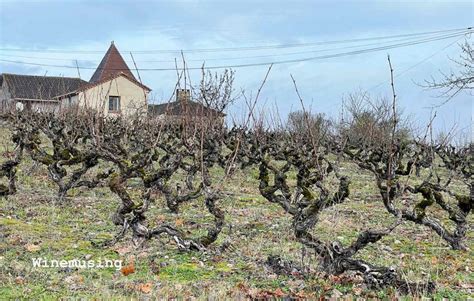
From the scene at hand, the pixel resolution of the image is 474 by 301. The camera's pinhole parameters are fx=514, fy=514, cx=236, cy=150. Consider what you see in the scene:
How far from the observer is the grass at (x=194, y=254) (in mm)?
4355

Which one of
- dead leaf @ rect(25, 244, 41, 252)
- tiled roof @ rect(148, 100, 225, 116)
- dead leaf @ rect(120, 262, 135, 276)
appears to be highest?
tiled roof @ rect(148, 100, 225, 116)

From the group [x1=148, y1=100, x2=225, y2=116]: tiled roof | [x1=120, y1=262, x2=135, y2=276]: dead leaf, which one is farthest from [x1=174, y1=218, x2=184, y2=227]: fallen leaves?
[x1=120, y1=262, x2=135, y2=276]: dead leaf

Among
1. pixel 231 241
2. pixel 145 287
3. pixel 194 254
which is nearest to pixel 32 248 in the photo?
pixel 194 254

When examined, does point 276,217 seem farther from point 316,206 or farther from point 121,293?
point 121,293

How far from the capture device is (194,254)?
18.6 feet

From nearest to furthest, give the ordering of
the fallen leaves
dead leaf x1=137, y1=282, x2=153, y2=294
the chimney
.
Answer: dead leaf x1=137, y1=282, x2=153, y2=294
the chimney
the fallen leaves

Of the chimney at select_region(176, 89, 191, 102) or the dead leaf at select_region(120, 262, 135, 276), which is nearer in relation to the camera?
the dead leaf at select_region(120, 262, 135, 276)

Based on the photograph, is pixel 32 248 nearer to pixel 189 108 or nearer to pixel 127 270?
pixel 127 270

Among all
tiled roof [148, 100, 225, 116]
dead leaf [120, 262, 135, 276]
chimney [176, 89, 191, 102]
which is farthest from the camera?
tiled roof [148, 100, 225, 116]

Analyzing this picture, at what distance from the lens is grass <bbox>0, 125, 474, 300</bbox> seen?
4355mm

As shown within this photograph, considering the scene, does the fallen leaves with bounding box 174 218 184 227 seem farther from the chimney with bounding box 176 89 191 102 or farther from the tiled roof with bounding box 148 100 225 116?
the chimney with bounding box 176 89 191 102

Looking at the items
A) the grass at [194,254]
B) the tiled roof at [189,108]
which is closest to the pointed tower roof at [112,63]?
the tiled roof at [189,108]

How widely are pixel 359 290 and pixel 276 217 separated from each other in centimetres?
408

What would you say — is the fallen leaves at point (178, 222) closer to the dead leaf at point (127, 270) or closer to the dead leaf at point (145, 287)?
the dead leaf at point (127, 270)
